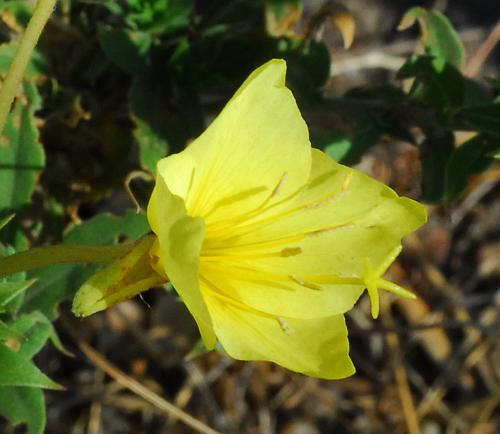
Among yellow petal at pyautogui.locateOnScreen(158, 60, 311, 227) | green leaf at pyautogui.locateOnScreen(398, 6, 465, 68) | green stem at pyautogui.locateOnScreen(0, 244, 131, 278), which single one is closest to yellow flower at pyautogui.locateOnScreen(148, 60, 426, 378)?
yellow petal at pyautogui.locateOnScreen(158, 60, 311, 227)

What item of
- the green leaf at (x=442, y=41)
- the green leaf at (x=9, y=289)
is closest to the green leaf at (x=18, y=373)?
the green leaf at (x=9, y=289)

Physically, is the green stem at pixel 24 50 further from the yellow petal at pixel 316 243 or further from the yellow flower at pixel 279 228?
the yellow petal at pixel 316 243

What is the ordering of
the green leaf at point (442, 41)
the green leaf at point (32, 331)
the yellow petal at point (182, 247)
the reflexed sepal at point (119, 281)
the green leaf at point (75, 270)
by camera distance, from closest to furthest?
the yellow petal at point (182, 247), the reflexed sepal at point (119, 281), the green leaf at point (32, 331), the green leaf at point (75, 270), the green leaf at point (442, 41)

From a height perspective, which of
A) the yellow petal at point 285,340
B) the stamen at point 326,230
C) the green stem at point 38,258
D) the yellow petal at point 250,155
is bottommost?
the yellow petal at point 285,340

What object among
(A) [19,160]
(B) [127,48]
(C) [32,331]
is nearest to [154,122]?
(B) [127,48]

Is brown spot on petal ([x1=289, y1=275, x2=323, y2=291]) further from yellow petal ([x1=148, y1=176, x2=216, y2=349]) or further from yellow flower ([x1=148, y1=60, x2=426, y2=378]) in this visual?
yellow petal ([x1=148, y1=176, x2=216, y2=349])

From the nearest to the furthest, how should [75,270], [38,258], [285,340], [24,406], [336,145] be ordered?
[38,258], [285,340], [24,406], [75,270], [336,145]

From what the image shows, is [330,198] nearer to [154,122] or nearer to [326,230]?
[326,230]
